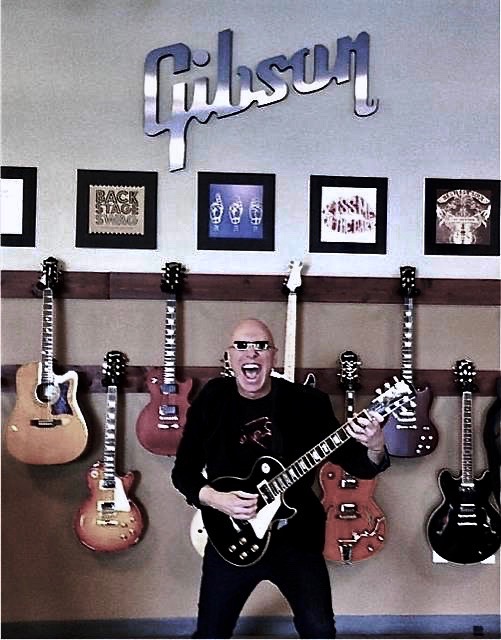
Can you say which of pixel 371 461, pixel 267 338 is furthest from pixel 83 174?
pixel 371 461

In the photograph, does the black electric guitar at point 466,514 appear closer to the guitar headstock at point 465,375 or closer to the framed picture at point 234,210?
the guitar headstock at point 465,375

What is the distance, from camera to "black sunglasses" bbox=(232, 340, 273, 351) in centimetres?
254

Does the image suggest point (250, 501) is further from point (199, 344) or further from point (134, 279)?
point (134, 279)

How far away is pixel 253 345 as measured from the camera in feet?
8.33

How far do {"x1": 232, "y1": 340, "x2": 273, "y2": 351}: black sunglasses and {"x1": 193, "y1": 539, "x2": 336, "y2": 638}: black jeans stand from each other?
638mm

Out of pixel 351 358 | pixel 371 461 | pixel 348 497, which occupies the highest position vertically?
pixel 351 358

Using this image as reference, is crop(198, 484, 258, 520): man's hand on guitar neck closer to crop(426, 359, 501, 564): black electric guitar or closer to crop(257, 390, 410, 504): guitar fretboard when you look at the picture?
crop(257, 390, 410, 504): guitar fretboard

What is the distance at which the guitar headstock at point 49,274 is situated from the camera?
125 inches

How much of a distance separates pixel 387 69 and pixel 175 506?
2.11 metres

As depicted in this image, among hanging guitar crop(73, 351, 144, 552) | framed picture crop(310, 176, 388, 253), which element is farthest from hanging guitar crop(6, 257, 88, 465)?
framed picture crop(310, 176, 388, 253)

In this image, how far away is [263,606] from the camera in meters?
3.25

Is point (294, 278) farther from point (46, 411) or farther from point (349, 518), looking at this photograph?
point (46, 411)

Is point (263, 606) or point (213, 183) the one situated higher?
point (213, 183)

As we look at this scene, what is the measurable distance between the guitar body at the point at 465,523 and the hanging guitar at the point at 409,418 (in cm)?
18
